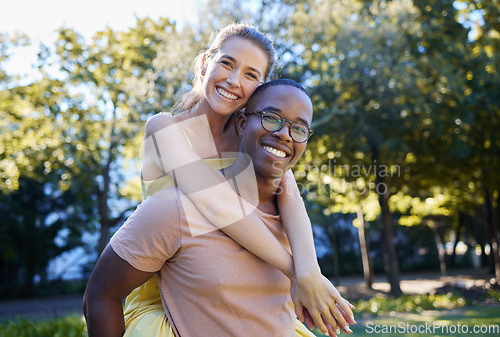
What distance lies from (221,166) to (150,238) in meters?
0.59

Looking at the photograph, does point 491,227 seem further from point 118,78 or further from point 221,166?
point 221,166

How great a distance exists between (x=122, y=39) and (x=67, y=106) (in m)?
2.01

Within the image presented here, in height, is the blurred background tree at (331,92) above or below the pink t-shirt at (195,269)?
above

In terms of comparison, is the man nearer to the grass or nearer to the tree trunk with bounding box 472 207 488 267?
the grass

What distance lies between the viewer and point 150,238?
1594 mm

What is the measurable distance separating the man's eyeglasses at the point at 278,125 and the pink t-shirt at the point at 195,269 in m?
0.43

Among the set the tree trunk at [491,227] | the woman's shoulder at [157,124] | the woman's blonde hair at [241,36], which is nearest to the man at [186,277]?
the woman's shoulder at [157,124]

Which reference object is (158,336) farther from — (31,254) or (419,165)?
(31,254)

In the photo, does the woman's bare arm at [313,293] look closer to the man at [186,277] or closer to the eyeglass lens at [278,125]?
the man at [186,277]

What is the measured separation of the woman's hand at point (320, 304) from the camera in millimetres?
1675

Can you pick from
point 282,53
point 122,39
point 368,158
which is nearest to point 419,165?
point 368,158

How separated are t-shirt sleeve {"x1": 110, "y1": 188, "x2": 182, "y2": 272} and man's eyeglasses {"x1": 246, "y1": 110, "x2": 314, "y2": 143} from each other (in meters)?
0.50

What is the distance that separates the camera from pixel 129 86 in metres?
10.3

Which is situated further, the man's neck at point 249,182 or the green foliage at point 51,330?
the green foliage at point 51,330
